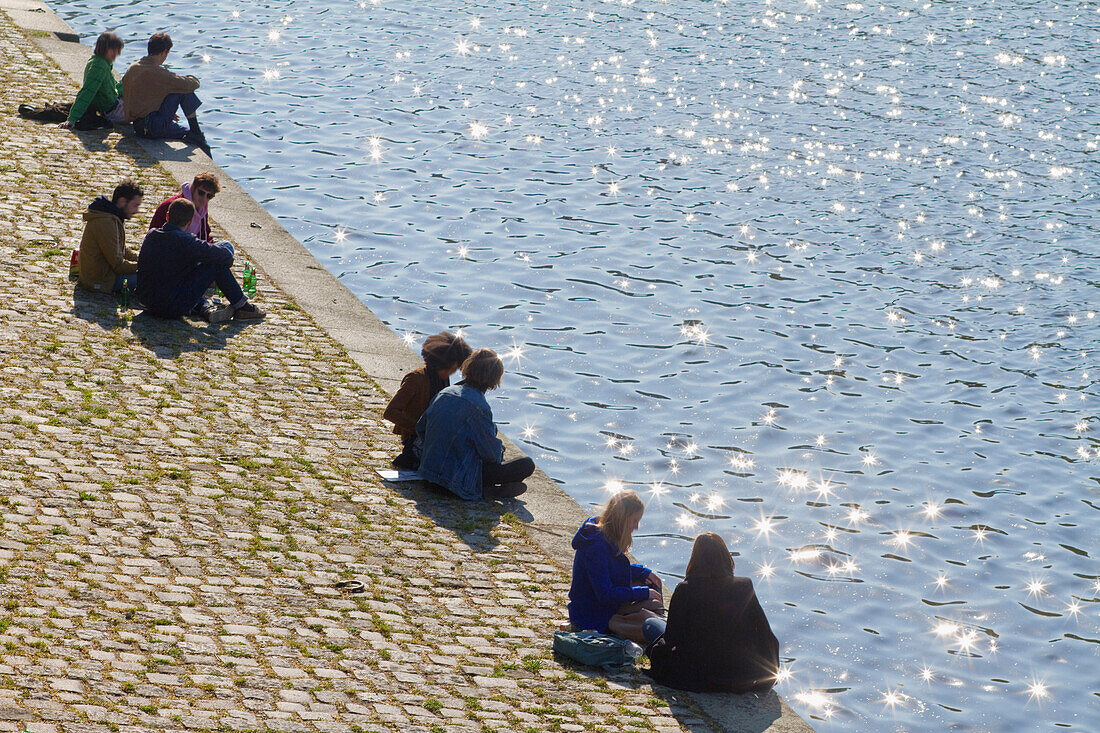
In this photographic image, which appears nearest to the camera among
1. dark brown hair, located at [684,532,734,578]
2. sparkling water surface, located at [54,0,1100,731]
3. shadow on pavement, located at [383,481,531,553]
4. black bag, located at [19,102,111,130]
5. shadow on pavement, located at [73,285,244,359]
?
dark brown hair, located at [684,532,734,578]

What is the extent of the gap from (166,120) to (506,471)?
999 cm

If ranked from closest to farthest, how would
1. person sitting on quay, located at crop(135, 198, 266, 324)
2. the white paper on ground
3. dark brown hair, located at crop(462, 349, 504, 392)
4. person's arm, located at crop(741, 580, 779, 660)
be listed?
person's arm, located at crop(741, 580, 779, 660), dark brown hair, located at crop(462, 349, 504, 392), the white paper on ground, person sitting on quay, located at crop(135, 198, 266, 324)

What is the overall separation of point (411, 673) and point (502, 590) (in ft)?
5.05

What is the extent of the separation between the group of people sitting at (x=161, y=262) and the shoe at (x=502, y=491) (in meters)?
3.92

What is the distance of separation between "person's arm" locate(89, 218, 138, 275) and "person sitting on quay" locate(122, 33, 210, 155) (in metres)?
5.59

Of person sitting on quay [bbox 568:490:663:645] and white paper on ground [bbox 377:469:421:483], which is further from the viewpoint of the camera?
white paper on ground [bbox 377:469:421:483]

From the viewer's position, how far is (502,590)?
32.3ft

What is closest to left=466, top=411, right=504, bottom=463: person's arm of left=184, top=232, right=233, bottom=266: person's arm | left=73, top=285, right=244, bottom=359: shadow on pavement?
left=73, top=285, right=244, bottom=359: shadow on pavement

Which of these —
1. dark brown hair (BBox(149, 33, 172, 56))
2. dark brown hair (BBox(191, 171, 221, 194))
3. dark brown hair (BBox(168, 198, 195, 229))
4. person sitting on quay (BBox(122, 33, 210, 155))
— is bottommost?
dark brown hair (BBox(168, 198, 195, 229))

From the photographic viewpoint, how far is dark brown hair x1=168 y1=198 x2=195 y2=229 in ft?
42.7

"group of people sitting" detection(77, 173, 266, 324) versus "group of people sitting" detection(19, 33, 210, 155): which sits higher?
"group of people sitting" detection(19, 33, 210, 155)

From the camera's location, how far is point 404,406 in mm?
11688

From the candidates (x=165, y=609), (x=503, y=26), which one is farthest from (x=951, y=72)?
(x=165, y=609)

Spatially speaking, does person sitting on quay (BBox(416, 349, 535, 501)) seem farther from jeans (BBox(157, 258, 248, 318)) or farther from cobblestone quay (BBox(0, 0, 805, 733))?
jeans (BBox(157, 258, 248, 318))
